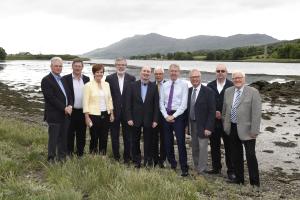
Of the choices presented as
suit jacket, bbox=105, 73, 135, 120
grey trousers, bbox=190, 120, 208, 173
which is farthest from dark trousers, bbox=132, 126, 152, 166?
grey trousers, bbox=190, 120, 208, 173

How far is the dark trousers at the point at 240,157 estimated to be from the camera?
26.8 ft

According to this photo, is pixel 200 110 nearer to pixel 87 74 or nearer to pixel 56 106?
pixel 56 106

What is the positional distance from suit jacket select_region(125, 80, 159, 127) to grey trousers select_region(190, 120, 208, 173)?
852 mm

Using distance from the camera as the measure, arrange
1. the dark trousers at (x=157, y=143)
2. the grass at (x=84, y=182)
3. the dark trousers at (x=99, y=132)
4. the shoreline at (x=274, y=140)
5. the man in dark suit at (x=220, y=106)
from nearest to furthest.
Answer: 1. the grass at (x=84, y=182)
2. the dark trousers at (x=99, y=132)
3. the man in dark suit at (x=220, y=106)
4. the dark trousers at (x=157, y=143)
5. the shoreline at (x=274, y=140)

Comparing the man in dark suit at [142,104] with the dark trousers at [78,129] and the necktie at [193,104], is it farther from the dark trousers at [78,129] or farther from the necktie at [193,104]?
the dark trousers at [78,129]

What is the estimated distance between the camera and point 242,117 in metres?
7.99

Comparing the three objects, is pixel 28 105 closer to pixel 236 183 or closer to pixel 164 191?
pixel 236 183

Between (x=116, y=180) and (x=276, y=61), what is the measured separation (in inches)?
4431

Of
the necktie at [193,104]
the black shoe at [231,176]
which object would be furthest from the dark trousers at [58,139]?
the black shoe at [231,176]

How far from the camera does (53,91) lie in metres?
7.88

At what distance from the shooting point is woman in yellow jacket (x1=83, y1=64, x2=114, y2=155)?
8328mm

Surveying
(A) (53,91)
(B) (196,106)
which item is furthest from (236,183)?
(A) (53,91)

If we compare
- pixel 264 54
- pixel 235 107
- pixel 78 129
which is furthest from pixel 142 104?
pixel 264 54

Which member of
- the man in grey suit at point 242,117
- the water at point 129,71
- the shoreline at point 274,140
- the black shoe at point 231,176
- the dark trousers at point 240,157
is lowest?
the water at point 129,71
